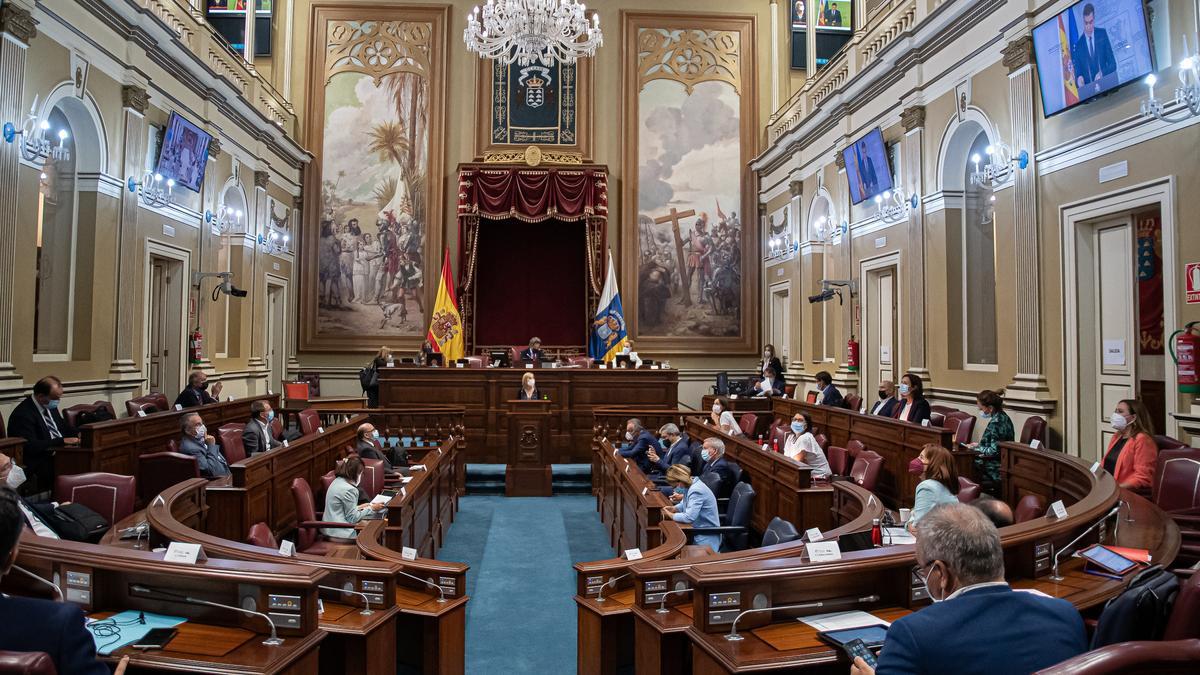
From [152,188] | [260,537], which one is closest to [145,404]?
[152,188]

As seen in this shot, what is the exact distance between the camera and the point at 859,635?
2473 millimetres

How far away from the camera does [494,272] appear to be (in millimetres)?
16156

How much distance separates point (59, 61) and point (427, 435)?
18.9 feet

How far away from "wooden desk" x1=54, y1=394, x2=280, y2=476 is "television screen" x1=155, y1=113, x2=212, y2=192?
3.64 meters

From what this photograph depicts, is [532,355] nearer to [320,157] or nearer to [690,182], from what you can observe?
[690,182]

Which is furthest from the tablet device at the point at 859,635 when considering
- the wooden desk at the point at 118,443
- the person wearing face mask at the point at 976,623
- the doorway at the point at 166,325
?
the doorway at the point at 166,325

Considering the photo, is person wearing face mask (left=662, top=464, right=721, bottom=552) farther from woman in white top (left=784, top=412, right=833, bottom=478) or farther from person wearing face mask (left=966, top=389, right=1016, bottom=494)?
person wearing face mask (left=966, top=389, right=1016, bottom=494)

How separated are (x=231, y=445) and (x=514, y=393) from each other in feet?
13.1

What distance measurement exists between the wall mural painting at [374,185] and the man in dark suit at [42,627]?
547 inches

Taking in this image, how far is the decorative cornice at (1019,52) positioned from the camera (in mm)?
7828

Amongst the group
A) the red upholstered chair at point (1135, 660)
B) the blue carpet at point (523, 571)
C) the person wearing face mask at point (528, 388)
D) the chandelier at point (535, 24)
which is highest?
the chandelier at point (535, 24)

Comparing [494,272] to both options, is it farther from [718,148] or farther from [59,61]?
[59,61]

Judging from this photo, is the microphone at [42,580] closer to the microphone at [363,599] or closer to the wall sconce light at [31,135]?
the microphone at [363,599]

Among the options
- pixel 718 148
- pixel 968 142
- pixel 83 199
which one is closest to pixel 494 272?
pixel 718 148
